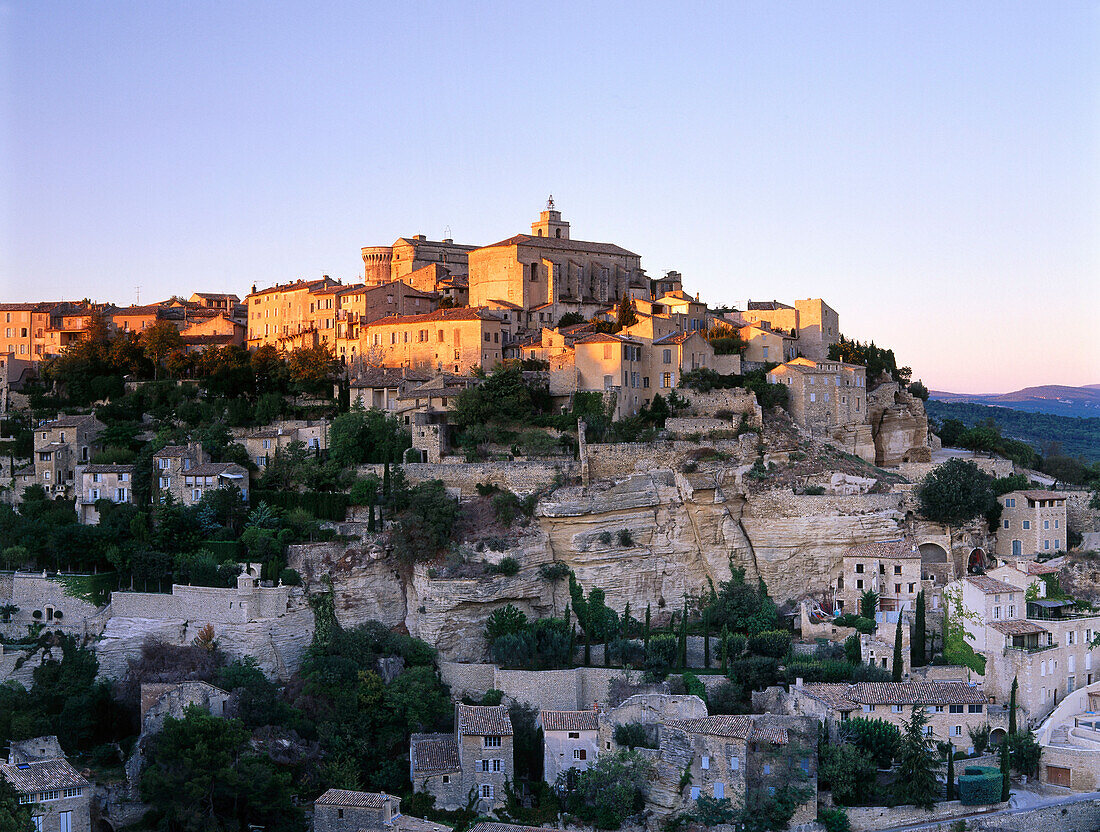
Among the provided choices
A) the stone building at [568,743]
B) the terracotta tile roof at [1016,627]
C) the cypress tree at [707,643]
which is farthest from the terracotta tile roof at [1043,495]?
the stone building at [568,743]

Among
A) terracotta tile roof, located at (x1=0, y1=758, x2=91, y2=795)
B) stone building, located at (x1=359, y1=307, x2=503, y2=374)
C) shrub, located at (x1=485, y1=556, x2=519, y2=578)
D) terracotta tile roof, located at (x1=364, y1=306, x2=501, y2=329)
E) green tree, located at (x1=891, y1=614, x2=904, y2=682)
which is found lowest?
terracotta tile roof, located at (x1=0, y1=758, x2=91, y2=795)

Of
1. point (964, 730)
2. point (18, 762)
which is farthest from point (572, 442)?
point (18, 762)

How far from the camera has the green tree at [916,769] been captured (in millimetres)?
32875

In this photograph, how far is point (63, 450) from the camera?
45656 mm

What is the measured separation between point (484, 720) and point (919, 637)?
1349 centimetres

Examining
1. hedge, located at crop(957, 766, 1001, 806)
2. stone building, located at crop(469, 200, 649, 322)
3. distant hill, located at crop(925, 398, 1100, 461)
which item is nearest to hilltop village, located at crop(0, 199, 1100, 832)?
hedge, located at crop(957, 766, 1001, 806)

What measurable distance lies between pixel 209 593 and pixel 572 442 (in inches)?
521

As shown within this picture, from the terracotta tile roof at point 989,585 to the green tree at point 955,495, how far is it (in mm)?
2613

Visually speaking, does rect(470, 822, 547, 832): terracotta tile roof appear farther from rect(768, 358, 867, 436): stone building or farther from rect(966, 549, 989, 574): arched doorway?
rect(768, 358, 867, 436): stone building

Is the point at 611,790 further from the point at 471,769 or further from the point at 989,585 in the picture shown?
the point at 989,585

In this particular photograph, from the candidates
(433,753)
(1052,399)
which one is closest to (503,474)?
(433,753)

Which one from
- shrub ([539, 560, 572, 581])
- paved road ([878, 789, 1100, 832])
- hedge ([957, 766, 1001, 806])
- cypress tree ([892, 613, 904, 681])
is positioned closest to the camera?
paved road ([878, 789, 1100, 832])

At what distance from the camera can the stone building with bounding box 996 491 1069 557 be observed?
42219 millimetres

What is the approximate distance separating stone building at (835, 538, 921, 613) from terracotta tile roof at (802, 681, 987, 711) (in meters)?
4.24
